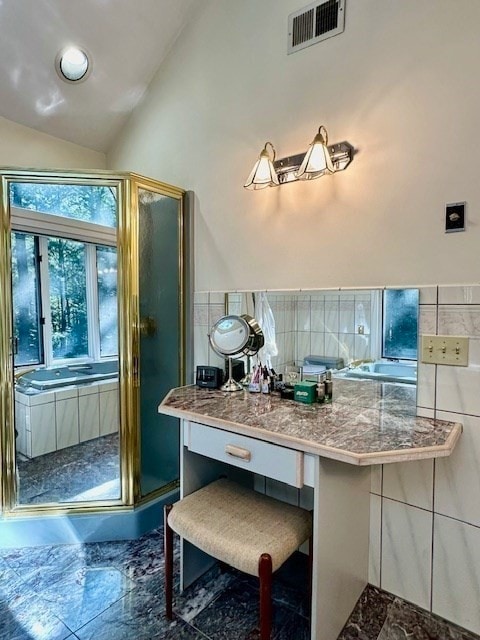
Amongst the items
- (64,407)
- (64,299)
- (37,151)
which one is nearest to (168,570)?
(64,407)

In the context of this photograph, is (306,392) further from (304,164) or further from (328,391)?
(304,164)

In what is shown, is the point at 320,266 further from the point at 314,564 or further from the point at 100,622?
the point at 100,622

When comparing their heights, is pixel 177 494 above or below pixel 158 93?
below

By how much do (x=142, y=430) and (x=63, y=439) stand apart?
501mm

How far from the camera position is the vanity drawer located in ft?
3.94

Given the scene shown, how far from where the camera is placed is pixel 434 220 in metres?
1.38

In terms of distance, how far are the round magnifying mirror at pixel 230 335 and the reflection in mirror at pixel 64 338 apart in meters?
0.53

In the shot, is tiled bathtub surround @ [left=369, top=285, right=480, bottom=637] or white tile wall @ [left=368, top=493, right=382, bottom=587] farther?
white tile wall @ [left=368, top=493, right=382, bottom=587]

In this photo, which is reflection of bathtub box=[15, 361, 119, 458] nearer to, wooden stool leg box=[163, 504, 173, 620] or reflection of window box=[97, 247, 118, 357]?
reflection of window box=[97, 247, 118, 357]

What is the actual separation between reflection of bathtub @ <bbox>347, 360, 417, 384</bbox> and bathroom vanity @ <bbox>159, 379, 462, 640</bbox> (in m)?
0.03

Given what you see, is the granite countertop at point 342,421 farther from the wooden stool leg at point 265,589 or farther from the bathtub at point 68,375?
the bathtub at point 68,375

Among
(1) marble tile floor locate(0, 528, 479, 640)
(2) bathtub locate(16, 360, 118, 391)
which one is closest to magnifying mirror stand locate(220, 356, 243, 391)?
(2) bathtub locate(16, 360, 118, 391)

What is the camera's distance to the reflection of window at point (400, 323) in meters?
1.45

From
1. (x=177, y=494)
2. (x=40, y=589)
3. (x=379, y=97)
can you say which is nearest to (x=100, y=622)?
(x=40, y=589)
